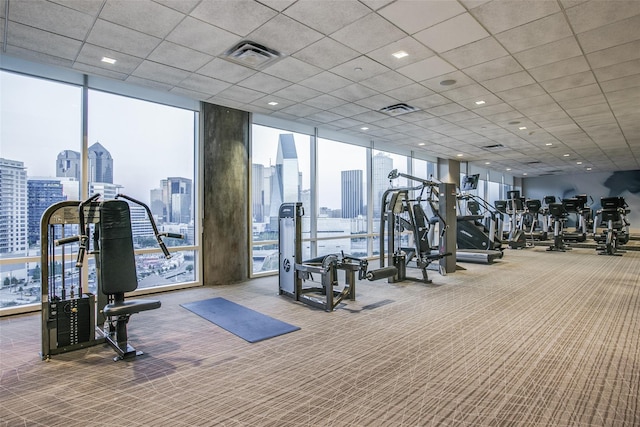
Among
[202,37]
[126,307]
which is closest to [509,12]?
[202,37]

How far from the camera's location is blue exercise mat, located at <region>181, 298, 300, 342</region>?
3860mm

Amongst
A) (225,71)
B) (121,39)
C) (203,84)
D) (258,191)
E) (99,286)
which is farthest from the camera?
(258,191)

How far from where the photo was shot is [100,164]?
540 centimetres

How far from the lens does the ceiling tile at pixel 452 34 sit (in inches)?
145

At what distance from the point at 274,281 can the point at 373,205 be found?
→ 172 inches

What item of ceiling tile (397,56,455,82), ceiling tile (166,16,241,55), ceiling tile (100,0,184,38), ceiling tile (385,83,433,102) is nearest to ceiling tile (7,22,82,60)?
ceiling tile (100,0,184,38)

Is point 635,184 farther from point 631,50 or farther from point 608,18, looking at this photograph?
point 608,18

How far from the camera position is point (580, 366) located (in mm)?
2969

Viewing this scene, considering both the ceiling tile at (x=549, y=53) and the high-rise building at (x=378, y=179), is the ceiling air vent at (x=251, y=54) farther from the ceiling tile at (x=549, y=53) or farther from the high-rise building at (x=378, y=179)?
the high-rise building at (x=378, y=179)

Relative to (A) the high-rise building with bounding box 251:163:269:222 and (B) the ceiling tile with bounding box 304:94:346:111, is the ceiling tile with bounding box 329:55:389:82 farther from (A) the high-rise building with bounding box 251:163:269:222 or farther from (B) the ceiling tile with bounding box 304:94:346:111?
(A) the high-rise building with bounding box 251:163:269:222

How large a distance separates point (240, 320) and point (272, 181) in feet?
13.0

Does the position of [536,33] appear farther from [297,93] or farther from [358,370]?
[358,370]

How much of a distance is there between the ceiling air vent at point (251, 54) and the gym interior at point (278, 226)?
0.03 m

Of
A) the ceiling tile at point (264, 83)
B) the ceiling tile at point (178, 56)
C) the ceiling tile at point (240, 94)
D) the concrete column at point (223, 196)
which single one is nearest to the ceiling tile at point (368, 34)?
the ceiling tile at point (264, 83)
